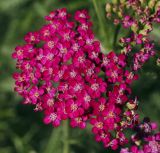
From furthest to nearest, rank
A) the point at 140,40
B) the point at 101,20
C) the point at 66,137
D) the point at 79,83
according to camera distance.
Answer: the point at 66,137 → the point at 101,20 → the point at 140,40 → the point at 79,83

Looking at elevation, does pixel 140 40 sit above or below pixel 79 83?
above

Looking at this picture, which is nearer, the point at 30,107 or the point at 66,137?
the point at 66,137

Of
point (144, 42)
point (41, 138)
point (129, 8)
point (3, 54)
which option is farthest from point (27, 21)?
point (144, 42)

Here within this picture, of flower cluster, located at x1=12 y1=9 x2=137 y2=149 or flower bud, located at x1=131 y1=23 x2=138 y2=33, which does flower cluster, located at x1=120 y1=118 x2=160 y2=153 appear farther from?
flower bud, located at x1=131 y1=23 x2=138 y2=33

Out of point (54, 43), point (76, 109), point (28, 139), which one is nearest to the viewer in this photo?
point (76, 109)

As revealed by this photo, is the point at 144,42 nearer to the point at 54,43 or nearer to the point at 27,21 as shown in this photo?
the point at 54,43

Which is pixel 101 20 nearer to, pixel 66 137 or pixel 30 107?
pixel 66 137

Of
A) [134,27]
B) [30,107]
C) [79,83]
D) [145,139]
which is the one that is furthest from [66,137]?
[30,107]

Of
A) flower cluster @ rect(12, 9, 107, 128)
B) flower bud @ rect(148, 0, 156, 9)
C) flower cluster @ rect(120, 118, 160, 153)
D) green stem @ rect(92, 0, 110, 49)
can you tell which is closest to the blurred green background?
green stem @ rect(92, 0, 110, 49)
